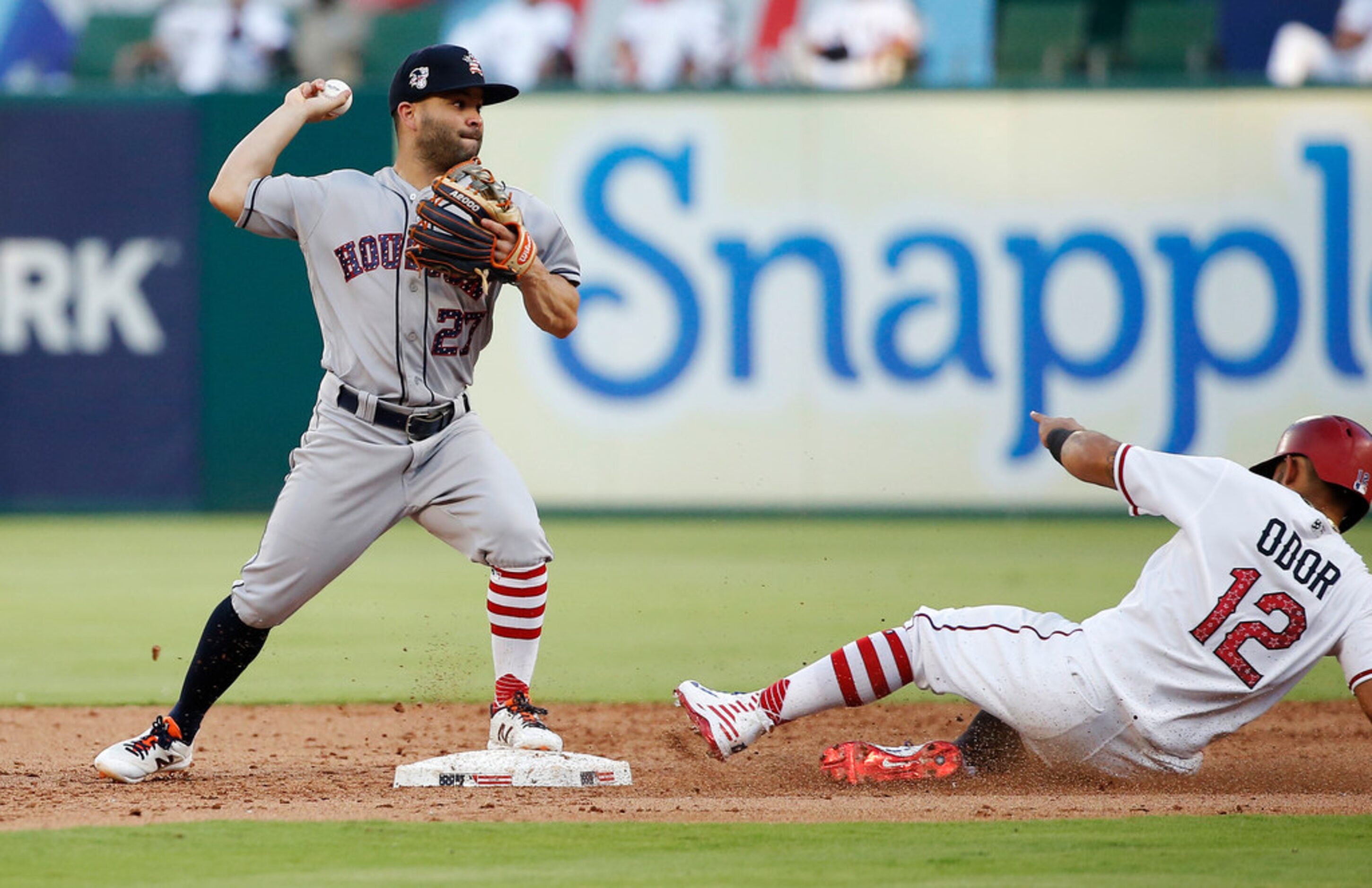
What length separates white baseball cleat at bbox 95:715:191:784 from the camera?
4992mm

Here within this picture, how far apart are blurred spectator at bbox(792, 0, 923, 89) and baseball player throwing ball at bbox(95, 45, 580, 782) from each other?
8139 millimetres

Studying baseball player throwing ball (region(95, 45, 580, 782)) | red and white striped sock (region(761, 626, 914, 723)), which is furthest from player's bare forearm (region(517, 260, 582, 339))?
red and white striped sock (region(761, 626, 914, 723))

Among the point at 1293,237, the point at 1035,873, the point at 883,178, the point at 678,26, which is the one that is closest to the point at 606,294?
the point at 883,178

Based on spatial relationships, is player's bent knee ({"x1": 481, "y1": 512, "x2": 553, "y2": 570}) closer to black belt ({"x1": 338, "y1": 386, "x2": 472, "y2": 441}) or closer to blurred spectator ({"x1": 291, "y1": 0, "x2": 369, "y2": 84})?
black belt ({"x1": 338, "y1": 386, "x2": 472, "y2": 441})

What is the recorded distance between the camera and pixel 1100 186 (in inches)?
477

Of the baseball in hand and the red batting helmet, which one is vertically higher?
the baseball in hand

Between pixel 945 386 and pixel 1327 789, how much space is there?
716cm

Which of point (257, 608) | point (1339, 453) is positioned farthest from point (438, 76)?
point (1339, 453)

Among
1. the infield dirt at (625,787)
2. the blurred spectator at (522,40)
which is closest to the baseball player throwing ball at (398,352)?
the infield dirt at (625,787)

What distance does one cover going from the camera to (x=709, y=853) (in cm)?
408

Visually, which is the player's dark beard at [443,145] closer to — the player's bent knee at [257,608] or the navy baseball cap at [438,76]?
the navy baseball cap at [438,76]

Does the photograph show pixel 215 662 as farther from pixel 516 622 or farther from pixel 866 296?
pixel 866 296

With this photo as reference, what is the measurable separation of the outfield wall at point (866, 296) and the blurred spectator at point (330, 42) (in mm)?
1745

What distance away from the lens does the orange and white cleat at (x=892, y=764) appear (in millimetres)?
5125
